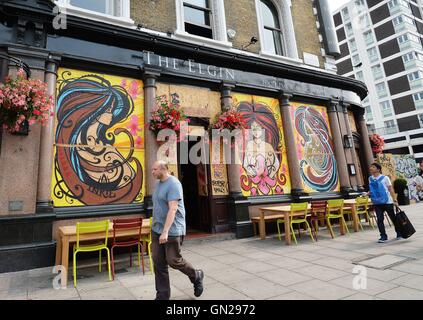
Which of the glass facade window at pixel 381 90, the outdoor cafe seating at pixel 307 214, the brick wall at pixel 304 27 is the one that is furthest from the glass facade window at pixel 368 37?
the outdoor cafe seating at pixel 307 214

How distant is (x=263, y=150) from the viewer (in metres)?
9.45

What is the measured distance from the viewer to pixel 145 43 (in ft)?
25.5

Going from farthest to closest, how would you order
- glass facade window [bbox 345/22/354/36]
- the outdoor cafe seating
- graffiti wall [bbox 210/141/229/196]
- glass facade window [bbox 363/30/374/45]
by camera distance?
glass facade window [bbox 345/22/354/36], glass facade window [bbox 363/30/374/45], graffiti wall [bbox 210/141/229/196], the outdoor cafe seating

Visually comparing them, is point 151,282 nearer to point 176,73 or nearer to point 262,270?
point 262,270

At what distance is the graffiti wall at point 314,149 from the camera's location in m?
10.3

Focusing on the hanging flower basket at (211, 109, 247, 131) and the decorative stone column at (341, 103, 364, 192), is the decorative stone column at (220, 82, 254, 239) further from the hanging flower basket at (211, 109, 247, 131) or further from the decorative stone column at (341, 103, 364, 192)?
the decorative stone column at (341, 103, 364, 192)

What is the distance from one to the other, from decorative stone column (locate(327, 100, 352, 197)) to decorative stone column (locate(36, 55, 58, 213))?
1009 cm

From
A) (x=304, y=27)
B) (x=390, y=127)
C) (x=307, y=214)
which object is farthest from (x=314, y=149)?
(x=390, y=127)

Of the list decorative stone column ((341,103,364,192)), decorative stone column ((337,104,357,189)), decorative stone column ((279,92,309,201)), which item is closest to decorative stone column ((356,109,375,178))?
decorative stone column ((341,103,364,192))

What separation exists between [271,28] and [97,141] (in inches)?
335

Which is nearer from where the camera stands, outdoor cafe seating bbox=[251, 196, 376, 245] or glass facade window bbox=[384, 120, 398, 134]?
outdoor cafe seating bbox=[251, 196, 376, 245]

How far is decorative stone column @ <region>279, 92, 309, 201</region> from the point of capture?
9586 millimetres

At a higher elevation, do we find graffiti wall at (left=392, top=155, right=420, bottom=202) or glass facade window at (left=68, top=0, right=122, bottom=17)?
glass facade window at (left=68, top=0, right=122, bottom=17)
